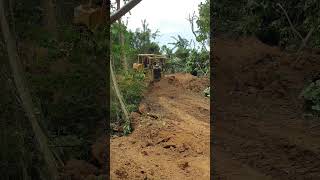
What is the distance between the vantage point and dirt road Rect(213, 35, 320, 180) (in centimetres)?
Answer: 713

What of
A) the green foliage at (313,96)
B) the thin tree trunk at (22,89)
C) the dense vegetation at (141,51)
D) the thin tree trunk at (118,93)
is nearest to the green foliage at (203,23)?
the dense vegetation at (141,51)

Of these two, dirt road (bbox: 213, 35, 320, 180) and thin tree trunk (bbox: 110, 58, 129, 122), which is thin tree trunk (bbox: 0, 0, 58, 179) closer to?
dirt road (bbox: 213, 35, 320, 180)

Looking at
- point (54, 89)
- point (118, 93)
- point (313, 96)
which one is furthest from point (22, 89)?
point (313, 96)

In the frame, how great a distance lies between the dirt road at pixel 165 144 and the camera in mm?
7258

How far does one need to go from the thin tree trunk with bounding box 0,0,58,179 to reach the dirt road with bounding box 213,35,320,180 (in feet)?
9.01

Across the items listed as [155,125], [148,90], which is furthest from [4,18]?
[148,90]

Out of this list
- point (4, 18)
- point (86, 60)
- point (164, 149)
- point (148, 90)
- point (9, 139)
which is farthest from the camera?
point (148, 90)

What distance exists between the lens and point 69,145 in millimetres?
7641

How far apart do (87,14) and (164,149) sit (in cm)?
358

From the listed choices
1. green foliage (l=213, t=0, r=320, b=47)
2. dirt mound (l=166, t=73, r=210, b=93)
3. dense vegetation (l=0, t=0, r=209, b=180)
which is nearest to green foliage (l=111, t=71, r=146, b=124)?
dense vegetation (l=0, t=0, r=209, b=180)

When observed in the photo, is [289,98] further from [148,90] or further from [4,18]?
[4,18]

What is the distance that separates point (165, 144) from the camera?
866 cm

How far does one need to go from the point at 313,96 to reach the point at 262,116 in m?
1.19

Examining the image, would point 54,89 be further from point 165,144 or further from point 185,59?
point 185,59
